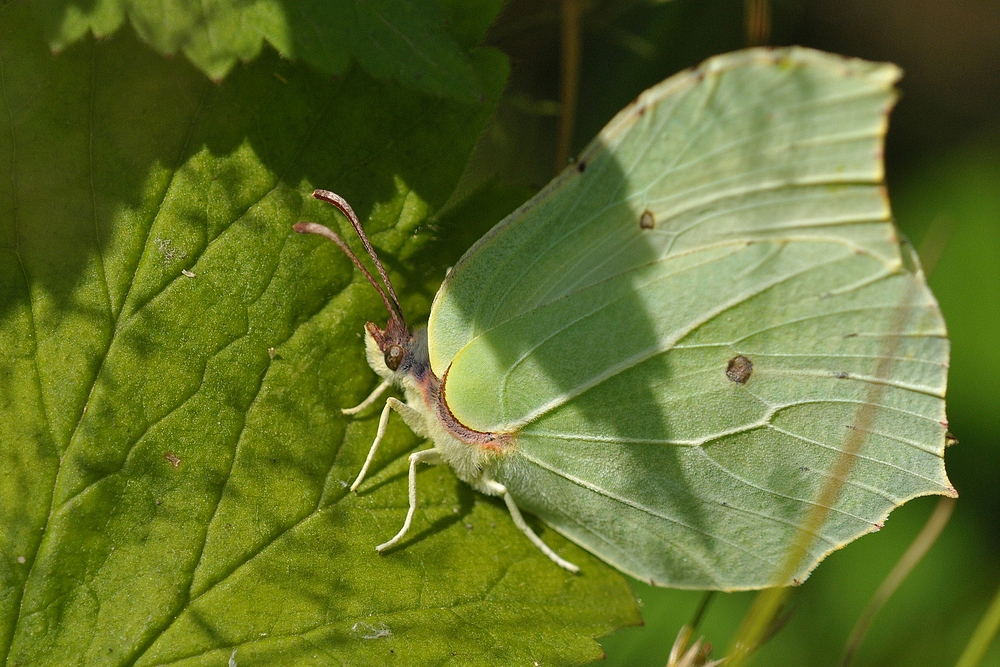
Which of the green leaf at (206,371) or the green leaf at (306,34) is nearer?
the green leaf at (306,34)

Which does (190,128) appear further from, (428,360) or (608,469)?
(608,469)

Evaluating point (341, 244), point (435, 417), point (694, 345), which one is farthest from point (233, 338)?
point (694, 345)

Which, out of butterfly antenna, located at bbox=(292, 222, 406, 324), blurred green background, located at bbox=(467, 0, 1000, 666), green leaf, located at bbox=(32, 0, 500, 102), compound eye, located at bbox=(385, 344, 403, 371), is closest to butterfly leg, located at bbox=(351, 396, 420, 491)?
compound eye, located at bbox=(385, 344, 403, 371)

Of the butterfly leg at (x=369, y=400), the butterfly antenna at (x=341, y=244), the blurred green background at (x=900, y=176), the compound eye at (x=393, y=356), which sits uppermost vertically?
the butterfly antenna at (x=341, y=244)

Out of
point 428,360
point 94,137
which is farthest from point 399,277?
point 94,137

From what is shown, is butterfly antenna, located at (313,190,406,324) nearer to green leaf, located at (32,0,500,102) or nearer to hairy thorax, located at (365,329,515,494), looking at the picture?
hairy thorax, located at (365,329,515,494)

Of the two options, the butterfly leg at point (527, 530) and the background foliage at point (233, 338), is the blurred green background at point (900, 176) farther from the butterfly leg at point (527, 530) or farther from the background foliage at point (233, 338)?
the butterfly leg at point (527, 530)

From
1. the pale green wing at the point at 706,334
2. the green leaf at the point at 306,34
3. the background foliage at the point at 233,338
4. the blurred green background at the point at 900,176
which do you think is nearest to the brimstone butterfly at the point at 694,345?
the pale green wing at the point at 706,334

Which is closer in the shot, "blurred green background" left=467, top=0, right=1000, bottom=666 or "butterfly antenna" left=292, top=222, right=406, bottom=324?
"butterfly antenna" left=292, top=222, right=406, bottom=324
